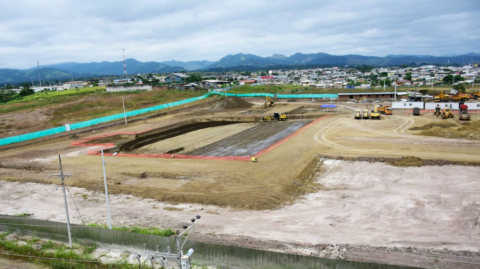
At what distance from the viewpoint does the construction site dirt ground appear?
18.3 metres

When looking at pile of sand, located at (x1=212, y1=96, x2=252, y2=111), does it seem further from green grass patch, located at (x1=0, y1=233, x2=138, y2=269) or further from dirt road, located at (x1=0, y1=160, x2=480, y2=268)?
green grass patch, located at (x1=0, y1=233, x2=138, y2=269)

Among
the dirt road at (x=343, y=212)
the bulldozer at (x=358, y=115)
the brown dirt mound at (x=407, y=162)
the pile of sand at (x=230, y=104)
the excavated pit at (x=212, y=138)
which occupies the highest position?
the pile of sand at (x=230, y=104)

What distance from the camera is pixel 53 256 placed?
57.7 ft

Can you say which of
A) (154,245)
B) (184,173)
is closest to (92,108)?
(184,173)

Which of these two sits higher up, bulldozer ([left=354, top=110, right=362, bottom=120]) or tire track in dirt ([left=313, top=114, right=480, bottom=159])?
bulldozer ([left=354, top=110, right=362, bottom=120])

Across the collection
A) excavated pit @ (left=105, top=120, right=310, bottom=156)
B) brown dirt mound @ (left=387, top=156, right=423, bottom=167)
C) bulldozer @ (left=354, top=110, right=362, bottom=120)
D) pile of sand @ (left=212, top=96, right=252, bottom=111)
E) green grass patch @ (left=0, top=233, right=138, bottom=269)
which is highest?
pile of sand @ (left=212, top=96, right=252, bottom=111)

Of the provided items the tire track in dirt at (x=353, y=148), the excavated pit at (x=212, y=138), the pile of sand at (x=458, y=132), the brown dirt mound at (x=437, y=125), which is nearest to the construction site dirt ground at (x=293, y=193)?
the tire track in dirt at (x=353, y=148)

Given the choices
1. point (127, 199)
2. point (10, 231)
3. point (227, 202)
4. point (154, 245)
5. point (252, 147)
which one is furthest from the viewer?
point (252, 147)

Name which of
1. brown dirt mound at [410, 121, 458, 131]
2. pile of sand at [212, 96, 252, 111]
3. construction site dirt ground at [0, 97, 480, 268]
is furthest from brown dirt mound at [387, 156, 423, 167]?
pile of sand at [212, 96, 252, 111]

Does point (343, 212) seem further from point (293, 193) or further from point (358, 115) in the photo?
point (358, 115)

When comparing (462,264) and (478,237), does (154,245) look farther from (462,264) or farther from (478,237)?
(478,237)

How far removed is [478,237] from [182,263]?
49.4 ft

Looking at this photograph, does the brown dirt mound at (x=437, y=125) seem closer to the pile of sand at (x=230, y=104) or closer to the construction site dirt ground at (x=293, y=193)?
the construction site dirt ground at (x=293, y=193)

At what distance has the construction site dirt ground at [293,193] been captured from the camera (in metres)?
18.3
